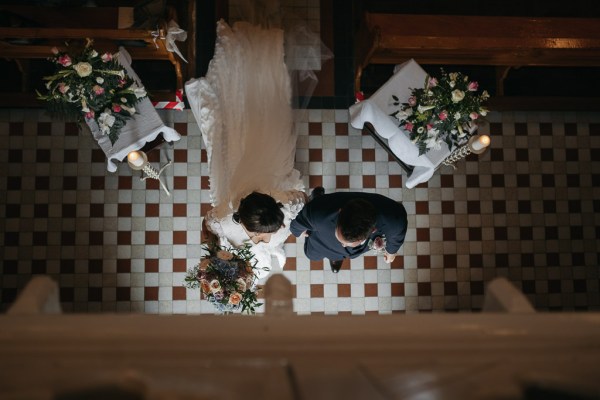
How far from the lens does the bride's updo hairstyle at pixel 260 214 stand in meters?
3.18

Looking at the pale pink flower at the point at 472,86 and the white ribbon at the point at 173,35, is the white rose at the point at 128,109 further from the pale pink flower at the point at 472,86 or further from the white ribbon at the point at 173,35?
the pale pink flower at the point at 472,86

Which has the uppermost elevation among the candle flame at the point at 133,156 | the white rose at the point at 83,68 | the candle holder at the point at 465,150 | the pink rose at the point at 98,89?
the white rose at the point at 83,68

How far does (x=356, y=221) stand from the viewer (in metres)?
3.15

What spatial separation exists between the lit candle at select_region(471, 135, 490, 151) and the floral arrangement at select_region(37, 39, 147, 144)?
2642 millimetres

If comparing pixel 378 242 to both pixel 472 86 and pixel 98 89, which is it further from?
pixel 98 89

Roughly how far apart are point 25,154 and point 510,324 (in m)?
4.53

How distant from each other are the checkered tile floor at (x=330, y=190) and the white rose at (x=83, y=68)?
118cm

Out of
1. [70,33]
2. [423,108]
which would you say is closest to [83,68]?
[70,33]

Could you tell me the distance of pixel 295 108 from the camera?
4.24m

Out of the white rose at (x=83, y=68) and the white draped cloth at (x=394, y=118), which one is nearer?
the white rose at (x=83, y=68)

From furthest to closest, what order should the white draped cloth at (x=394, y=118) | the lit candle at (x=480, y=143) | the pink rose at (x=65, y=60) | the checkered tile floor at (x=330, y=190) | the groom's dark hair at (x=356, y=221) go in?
the checkered tile floor at (x=330, y=190) < the white draped cloth at (x=394, y=118) < the lit candle at (x=480, y=143) < the pink rose at (x=65, y=60) < the groom's dark hair at (x=356, y=221)

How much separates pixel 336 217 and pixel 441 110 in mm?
1146

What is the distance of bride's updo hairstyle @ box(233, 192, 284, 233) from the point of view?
3184 mm

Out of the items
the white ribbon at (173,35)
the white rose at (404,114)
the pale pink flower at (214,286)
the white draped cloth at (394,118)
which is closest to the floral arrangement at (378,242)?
the white draped cloth at (394,118)
